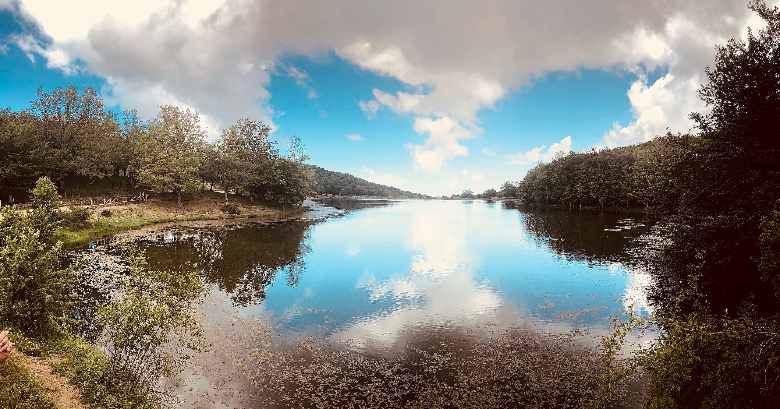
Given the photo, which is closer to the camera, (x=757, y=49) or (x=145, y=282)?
(x=145, y=282)

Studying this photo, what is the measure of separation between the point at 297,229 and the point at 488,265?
50.5 meters

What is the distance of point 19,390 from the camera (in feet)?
52.4

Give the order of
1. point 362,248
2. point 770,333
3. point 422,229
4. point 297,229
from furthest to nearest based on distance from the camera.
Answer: point 422,229 → point 297,229 → point 362,248 → point 770,333

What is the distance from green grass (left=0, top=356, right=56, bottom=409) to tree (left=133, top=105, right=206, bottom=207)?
87.5m

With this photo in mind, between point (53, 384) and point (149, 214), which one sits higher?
point (149, 214)

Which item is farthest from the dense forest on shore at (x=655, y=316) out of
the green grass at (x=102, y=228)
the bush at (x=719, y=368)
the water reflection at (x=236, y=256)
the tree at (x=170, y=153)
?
the tree at (x=170, y=153)

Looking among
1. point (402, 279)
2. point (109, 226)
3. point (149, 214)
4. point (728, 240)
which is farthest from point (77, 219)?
point (728, 240)

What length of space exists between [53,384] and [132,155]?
360 feet

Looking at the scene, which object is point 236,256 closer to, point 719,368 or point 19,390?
point 19,390

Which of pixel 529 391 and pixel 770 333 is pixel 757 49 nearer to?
pixel 770 333

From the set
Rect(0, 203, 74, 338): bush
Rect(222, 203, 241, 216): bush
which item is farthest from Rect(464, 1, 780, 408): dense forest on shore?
Rect(222, 203, 241, 216): bush

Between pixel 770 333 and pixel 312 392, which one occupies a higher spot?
pixel 770 333

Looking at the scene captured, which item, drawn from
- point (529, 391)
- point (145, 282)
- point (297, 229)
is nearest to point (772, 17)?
point (529, 391)

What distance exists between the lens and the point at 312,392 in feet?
72.5
